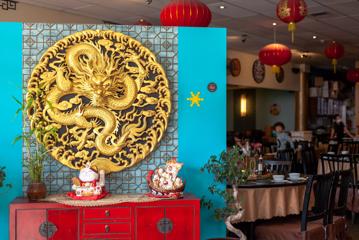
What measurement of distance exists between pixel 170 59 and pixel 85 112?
0.80 meters

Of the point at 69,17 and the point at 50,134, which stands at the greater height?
the point at 69,17

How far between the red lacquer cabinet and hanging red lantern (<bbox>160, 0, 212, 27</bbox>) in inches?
→ 111

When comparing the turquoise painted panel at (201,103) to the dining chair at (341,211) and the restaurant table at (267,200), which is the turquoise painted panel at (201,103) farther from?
the dining chair at (341,211)

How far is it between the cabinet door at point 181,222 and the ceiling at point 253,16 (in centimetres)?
483

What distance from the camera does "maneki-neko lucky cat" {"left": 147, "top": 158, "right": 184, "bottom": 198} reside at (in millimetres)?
3686

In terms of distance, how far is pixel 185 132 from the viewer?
162 inches

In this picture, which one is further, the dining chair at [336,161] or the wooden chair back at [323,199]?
Answer: the dining chair at [336,161]

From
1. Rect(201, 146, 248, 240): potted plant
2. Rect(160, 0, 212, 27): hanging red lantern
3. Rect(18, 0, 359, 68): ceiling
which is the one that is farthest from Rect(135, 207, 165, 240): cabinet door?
Rect(18, 0, 359, 68): ceiling

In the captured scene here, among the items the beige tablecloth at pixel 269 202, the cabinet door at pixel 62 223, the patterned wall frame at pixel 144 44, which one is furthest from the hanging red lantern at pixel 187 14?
the cabinet door at pixel 62 223

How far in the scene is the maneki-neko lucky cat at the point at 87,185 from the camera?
141 inches

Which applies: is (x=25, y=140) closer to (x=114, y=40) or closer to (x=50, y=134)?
(x=50, y=134)

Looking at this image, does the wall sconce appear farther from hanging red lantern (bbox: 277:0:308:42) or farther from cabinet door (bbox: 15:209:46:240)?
cabinet door (bbox: 15:209:46:240)

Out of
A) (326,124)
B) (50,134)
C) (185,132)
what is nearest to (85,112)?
(50,134)

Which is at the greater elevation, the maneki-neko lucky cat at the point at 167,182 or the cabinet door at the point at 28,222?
the maneki-neko lucky cat at the point at 167,182
